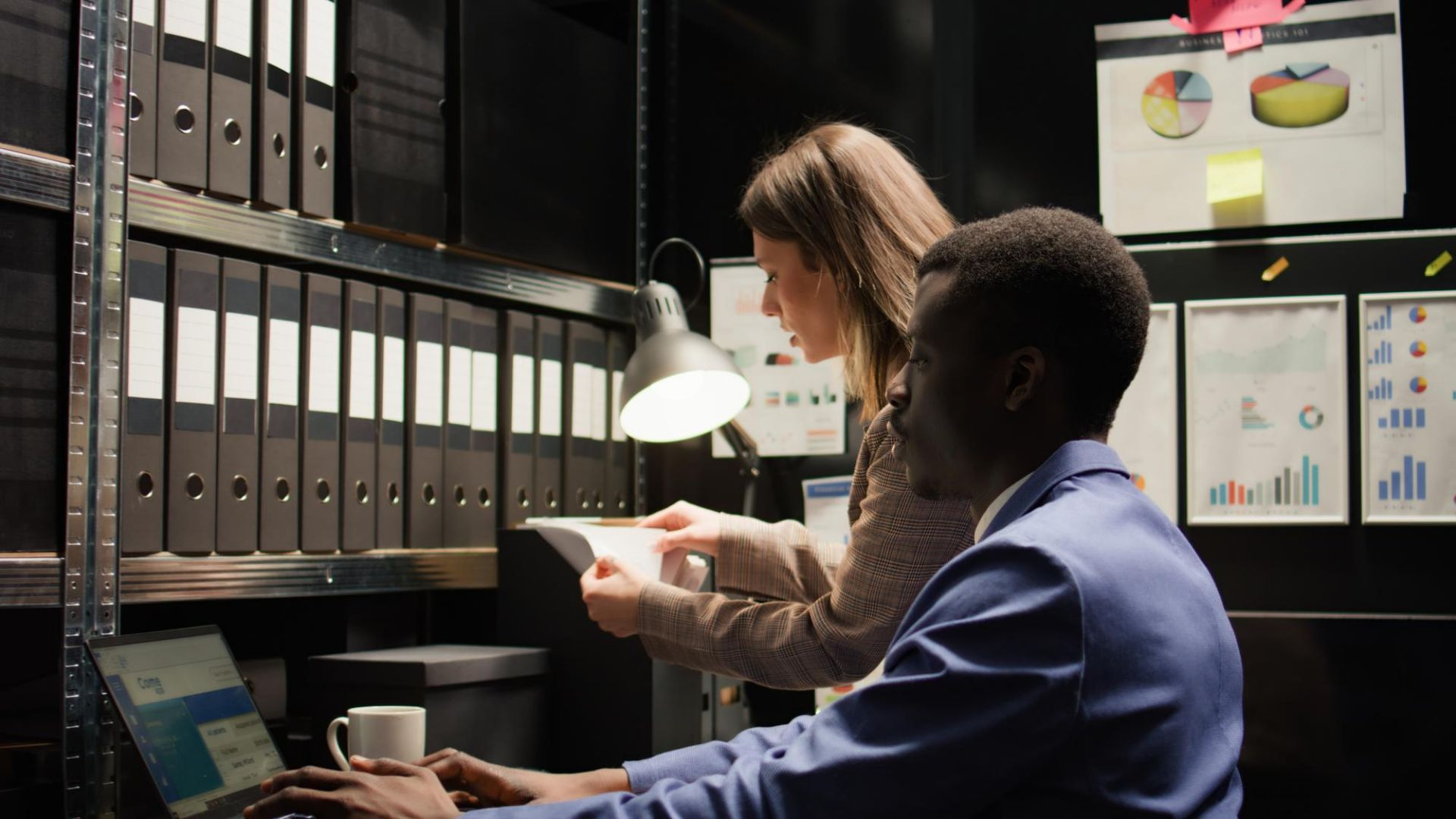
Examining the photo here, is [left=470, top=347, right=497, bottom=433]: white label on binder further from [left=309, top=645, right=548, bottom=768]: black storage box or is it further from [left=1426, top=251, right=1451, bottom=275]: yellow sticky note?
[left=1426, top=251, right=1451, bottom=275]: yellow sticky note

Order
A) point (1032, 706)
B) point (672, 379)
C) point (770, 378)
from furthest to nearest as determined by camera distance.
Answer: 1. point (770, 378)
2. point (672, 379)
3. point (1032, 706)

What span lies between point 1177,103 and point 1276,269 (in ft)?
1.01

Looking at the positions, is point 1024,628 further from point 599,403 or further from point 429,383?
point 599,403

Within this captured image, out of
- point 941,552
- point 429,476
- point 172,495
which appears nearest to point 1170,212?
point 941,552

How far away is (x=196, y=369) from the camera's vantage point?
152cm

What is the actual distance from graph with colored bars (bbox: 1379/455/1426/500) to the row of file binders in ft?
3.97

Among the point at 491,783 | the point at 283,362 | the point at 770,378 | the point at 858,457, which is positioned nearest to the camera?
the point at 491,783

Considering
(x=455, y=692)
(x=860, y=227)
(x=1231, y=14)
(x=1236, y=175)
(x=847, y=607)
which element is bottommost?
(x=455, y=692)

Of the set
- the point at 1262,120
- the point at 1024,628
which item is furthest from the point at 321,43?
the point at 1262,120

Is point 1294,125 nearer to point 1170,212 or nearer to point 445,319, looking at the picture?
point 1170,212

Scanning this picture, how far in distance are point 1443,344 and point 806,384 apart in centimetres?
99

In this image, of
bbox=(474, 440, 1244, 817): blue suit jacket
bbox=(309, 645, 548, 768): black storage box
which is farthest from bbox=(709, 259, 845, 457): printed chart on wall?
bbox=(474, 440, 1244, 817): blue suit jacket

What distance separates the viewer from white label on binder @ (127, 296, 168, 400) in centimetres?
144

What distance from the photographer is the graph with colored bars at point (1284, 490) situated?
6.73 feet
